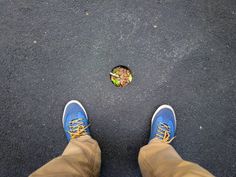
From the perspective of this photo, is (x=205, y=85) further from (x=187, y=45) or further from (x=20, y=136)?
(x=20, y=136)

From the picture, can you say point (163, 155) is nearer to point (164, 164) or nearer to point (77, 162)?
point (164, 164)

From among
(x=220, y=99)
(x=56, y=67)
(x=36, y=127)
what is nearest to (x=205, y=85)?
(x=220, y=99)

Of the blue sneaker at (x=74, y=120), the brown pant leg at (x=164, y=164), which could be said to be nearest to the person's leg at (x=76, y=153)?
the blue sneaker at (x=74, y=120)

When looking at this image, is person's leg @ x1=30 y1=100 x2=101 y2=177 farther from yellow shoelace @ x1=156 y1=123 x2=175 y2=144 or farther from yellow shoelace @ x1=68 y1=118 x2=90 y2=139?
yellow shoelace @ x1=156 y1=123 x2=175 y2=144

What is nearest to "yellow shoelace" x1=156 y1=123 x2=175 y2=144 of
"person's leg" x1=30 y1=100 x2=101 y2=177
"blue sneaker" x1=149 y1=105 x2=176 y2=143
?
"blue sneaker" x1=149 y1=105 x2=176 y2=143

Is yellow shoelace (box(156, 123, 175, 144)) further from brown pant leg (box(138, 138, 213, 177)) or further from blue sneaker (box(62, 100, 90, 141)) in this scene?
blue sneaker (box(62, 100, 90, 141))

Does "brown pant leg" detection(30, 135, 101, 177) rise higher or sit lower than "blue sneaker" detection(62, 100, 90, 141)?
lower

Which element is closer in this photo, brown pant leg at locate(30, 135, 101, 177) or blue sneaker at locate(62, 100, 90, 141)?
brown pant leg at locate(30, 135, 101, 177)
